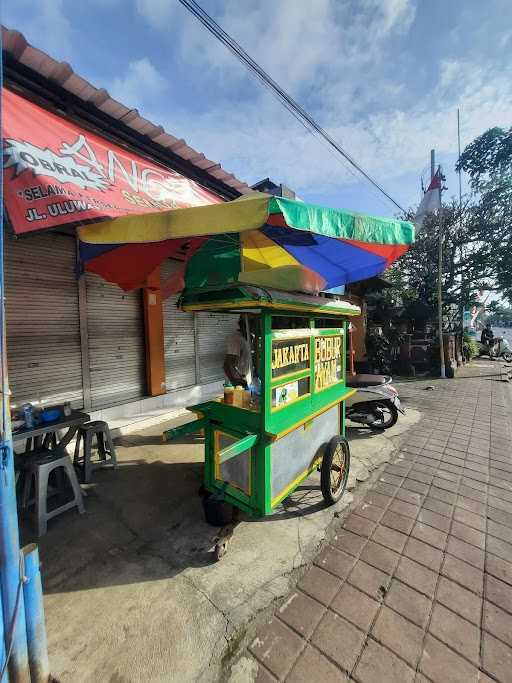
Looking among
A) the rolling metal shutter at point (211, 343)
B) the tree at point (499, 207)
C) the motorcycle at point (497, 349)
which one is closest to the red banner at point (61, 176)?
the rolling metal shutter at point (211, 343)

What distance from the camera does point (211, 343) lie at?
7.38 m

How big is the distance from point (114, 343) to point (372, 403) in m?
4.77

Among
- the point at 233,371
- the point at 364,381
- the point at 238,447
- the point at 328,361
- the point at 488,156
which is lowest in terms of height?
the point at 364,381

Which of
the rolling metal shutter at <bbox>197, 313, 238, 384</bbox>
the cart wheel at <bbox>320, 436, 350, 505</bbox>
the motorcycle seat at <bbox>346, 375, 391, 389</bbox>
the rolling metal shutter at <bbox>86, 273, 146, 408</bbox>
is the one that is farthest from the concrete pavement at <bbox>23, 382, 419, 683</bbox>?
the rolling metal shutter at <bbox>197, 313, 238, 384</bbox>

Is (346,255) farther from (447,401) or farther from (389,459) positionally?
(447,401)

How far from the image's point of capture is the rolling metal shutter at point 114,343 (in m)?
4.93

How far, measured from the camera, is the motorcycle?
1678cm

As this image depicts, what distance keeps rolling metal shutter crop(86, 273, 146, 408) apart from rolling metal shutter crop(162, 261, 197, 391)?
1.99 ft

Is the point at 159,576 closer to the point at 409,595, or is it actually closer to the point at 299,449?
the point at 299,449

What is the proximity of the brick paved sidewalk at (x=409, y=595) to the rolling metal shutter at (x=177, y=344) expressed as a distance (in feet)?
14.1

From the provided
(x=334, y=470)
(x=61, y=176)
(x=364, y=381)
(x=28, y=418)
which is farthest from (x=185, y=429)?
(x=364, y=381)

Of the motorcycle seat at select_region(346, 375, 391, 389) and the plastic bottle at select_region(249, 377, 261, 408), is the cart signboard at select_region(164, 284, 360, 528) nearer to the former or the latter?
the plastic bottle at select_region(249, 377, 261, 408)

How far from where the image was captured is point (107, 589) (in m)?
2.20

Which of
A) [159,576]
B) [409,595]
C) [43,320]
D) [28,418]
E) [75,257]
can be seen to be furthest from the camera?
[75,257]
